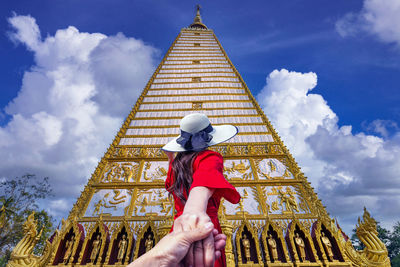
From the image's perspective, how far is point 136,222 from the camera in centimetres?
681

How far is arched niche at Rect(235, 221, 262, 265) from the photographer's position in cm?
597

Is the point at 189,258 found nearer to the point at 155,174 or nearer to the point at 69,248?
→ the point at 69,248

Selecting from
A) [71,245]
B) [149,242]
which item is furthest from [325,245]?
[71,245]

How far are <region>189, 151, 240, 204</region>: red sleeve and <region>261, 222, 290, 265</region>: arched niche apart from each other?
17.4 ft

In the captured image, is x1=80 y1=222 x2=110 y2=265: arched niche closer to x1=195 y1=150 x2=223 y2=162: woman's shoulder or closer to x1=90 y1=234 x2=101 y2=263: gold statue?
x1=90 y1=234 x2=101 y2=263: gold statue

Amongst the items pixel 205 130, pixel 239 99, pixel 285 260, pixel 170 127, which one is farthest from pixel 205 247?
pixel 239 99

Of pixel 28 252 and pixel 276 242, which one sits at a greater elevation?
pixel 276 242

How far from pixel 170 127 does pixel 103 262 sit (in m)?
6.80

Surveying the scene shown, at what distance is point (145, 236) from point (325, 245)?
18.3 ft

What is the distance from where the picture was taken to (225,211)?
7.14 meters

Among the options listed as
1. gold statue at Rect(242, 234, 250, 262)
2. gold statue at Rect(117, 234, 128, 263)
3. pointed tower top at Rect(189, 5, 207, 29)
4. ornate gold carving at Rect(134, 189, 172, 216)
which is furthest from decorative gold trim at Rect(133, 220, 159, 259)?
pointed tower top at Rect(189, 5, 207, 29)

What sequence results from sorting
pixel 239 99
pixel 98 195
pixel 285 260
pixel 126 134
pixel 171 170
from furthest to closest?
pixel 239 99 → pixel 126 134 → pixel 98 195 → pixel 285 260 → pixel 171 170

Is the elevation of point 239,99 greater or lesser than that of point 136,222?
greater

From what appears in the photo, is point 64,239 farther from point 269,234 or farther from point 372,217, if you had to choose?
point 372,217
